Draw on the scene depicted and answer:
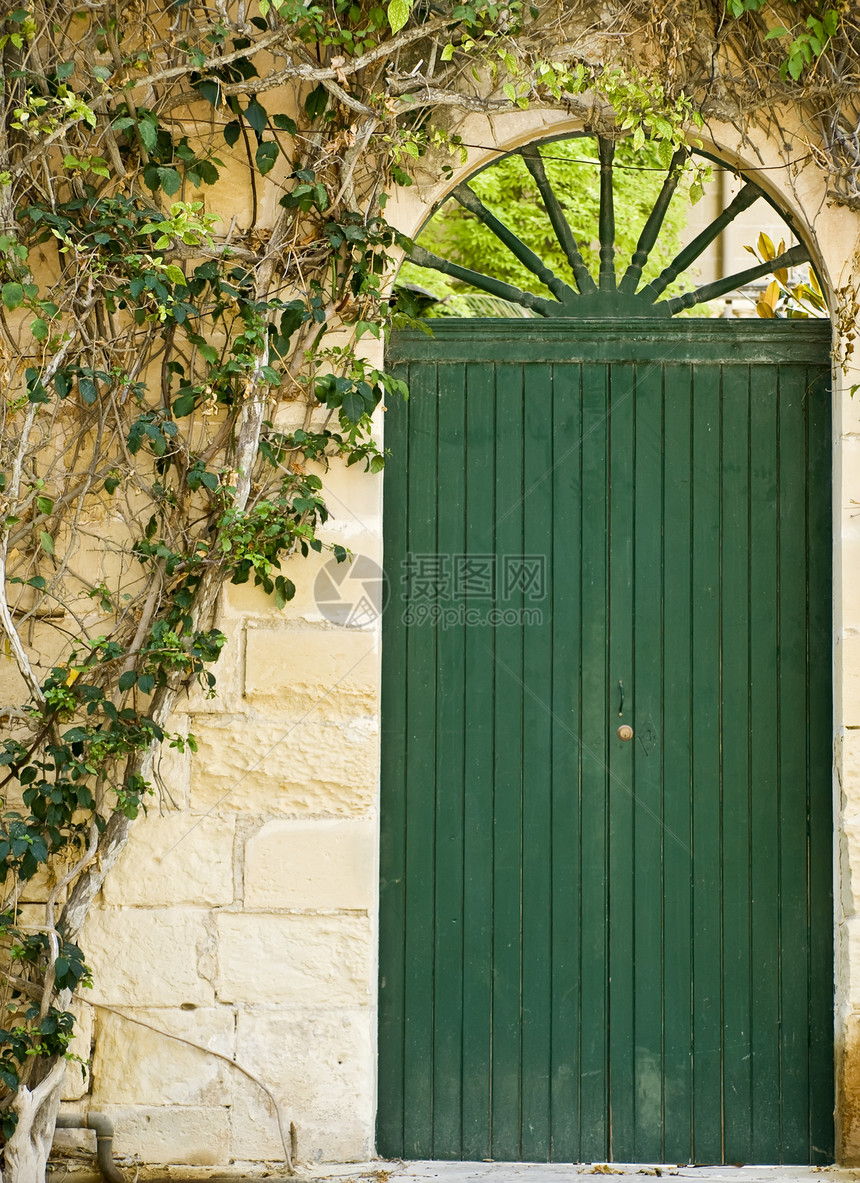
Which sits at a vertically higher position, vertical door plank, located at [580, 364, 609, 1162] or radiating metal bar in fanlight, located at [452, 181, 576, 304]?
radiating metal bar in fanlight, located at [452, 181, 576, 304]

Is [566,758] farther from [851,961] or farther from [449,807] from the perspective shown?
[851,961]

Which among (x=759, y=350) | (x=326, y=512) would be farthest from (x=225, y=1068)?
(x=759, y=350)

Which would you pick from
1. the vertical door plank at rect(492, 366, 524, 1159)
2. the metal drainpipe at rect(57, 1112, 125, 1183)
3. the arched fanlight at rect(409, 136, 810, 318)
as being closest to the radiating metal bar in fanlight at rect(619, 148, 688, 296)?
the arched fanlight at rect(409, 136, 810, 318)

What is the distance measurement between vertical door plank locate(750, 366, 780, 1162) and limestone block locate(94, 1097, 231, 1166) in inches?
64.6

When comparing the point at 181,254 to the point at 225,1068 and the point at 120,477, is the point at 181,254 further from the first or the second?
the point at 225,1068

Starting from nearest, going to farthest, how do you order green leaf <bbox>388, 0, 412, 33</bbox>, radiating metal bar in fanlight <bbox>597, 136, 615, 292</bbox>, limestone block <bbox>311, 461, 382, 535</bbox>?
green leaf <bbox>388, 0, 412, 33</bbox> → limestone block <bbox>311, 461, 382, 535</bbox> → radiating metal bar in fanlight <bbox>597, 136, 615, 292</bbox>

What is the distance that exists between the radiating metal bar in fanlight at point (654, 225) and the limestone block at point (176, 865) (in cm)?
212

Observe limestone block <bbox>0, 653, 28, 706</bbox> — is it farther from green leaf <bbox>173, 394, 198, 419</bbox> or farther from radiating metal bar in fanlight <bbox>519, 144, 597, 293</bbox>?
radiating metal bar in fanlight <bbox>519, 144, 597, 293</bbox>

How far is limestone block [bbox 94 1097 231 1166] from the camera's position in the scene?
316 cm

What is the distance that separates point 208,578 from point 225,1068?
146 centimetres

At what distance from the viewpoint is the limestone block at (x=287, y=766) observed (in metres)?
3.21

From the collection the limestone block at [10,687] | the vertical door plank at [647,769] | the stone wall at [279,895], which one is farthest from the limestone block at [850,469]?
the limestone block at [10,687]

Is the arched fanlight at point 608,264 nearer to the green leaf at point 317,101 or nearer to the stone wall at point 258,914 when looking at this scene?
the green leaf at point 317,101

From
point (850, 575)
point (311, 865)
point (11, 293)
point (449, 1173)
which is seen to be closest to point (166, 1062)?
point (311, 865)
